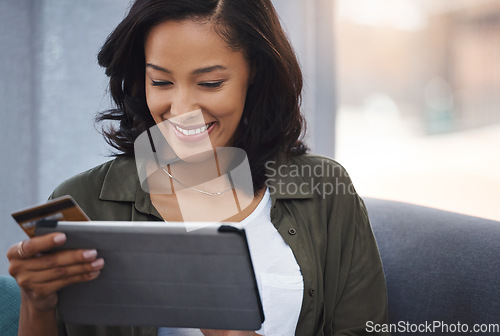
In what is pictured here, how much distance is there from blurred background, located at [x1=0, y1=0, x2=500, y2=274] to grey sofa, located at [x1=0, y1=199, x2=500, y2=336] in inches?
21.0

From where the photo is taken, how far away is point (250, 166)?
1289mm

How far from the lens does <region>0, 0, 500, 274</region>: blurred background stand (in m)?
1.67

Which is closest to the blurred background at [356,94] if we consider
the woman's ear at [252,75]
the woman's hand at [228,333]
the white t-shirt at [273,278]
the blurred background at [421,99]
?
the blurred background at [421,99]

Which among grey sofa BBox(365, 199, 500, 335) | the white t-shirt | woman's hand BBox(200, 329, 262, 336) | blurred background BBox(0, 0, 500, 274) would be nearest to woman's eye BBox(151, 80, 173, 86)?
the white t-shirt

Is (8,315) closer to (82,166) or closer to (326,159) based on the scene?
(82,166)

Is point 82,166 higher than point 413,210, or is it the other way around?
point 82,166

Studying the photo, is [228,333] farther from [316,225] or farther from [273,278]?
[316,225]

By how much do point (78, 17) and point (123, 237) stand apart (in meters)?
1.17

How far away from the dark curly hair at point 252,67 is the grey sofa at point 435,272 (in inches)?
15.4

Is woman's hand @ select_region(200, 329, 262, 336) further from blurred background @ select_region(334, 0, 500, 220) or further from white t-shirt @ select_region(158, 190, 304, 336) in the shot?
blurred background @ select_region(334, 0, 500, 220)

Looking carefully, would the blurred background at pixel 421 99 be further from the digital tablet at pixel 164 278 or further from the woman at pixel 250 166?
the digital tablet at pixel 164 278

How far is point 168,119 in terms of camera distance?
108cm

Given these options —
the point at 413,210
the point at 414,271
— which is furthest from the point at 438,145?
the point at 414,271

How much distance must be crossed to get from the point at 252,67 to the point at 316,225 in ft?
1.30
